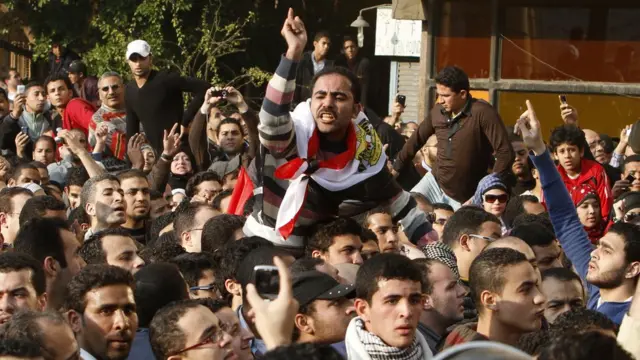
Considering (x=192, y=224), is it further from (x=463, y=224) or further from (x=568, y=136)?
(x=568, y=136)

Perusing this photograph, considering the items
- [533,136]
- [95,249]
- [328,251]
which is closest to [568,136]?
[533,136]

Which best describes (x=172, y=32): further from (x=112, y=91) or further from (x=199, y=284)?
(x=199, y=284)

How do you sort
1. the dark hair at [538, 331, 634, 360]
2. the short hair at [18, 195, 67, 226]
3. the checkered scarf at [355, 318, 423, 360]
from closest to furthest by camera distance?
the dark hair at [538, 331, 634, 360], the checkered scarf at [355, 318, 423, 360], the short hair at [18, 195, 67, 226]

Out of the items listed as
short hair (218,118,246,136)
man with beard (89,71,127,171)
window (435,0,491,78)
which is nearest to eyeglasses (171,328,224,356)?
short hair (218,118,246,136)

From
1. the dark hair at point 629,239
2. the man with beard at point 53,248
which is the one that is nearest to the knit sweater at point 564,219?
the dark hair at point 629,239

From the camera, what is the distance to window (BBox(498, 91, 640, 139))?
45.4 ft

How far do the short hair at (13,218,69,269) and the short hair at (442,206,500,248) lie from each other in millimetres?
2250

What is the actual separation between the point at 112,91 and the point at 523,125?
18.2ft

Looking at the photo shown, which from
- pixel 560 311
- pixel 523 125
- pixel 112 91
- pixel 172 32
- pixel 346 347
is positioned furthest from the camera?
pixel 172 32

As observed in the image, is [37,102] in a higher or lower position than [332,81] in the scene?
lower

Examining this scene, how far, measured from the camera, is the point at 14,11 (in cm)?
2130

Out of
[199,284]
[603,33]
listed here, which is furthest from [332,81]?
[603,33]

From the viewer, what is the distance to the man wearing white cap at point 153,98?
12.1 m

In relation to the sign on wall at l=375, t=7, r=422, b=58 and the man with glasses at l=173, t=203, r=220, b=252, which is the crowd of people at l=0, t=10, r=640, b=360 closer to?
the man with glasses at l=173, t=203, r=220, b=252
